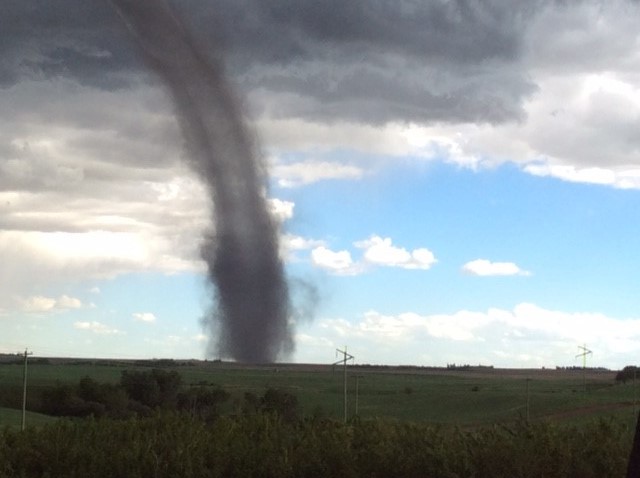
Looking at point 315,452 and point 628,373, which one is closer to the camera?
point 315,452

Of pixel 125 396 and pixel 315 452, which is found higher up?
pixel 315 452

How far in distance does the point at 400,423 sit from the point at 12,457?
9.87m

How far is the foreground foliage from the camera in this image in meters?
23.3

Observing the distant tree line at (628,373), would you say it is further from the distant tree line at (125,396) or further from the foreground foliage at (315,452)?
the foreground foliage at (315,452)

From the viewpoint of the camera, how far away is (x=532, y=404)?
9838 centimetres

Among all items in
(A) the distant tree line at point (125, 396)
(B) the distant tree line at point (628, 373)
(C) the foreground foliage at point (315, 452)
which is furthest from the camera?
(B) the distant tree line at point (628, 373)

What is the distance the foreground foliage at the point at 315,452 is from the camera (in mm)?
23344

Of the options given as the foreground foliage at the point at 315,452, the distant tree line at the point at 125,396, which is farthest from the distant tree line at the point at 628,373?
the foreground foliage at the point at 315,452

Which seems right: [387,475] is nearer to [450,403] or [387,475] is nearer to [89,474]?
[89,474]

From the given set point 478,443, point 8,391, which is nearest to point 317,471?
point 478,443

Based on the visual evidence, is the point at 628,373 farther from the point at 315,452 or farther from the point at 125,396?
the point at 315,452

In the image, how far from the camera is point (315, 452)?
24.2 metres

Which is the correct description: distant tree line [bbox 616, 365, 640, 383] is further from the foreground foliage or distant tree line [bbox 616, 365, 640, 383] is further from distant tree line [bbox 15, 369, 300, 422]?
the foreground foliage

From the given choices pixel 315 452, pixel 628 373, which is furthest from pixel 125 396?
pixel 628 373
